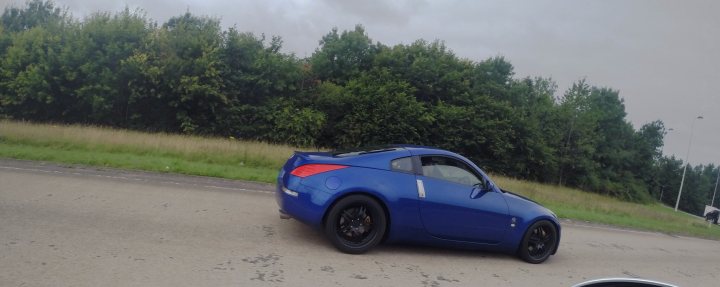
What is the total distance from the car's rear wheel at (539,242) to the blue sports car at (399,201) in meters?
0.09

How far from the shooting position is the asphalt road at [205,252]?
16.8 ft

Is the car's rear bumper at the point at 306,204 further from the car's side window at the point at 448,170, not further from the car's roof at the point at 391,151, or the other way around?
the car's side window at the point at 448,170

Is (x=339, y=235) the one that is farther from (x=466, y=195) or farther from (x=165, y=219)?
(x=165, y=219)

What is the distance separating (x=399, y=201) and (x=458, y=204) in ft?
2.74

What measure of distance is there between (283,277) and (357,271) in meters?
0.93

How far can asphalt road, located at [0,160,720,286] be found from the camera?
5129 millimetres

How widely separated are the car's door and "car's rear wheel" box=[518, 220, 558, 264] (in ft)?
1.62

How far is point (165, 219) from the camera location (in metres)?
7.41

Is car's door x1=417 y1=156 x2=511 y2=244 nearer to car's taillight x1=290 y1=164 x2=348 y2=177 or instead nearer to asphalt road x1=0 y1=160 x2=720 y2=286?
asphalt road x1=0 y1=160 x2=720 y2=286

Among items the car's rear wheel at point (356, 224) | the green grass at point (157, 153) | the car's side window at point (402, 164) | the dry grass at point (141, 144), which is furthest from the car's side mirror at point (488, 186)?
the dry grass at point (141, 144)

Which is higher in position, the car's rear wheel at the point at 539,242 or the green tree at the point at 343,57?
the green tree at the point at 343,57

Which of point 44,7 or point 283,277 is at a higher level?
point 44,7

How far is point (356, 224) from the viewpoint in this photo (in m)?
6.61

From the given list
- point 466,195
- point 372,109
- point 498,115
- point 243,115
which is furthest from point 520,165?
point 466,195
